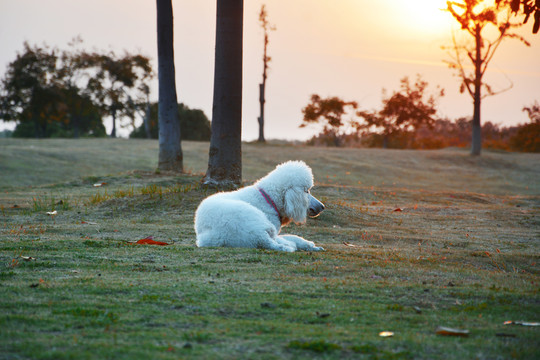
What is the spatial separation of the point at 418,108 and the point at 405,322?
175 ft

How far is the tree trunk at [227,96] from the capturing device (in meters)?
12.9

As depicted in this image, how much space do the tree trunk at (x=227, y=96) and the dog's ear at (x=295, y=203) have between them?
5504 millimetres

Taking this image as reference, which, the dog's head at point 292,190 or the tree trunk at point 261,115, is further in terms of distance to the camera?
the tree trunk at point 261,115

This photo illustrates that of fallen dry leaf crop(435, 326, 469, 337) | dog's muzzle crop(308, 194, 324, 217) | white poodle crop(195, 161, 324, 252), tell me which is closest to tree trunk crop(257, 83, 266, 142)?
white poodle crop(195, 161, 324, 252)

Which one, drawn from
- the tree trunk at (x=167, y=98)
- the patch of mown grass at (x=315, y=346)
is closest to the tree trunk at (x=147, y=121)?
the tree trunk at (x=167, y=98)

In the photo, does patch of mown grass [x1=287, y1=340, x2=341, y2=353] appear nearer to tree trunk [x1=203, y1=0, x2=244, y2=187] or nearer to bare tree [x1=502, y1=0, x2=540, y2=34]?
→ bare tree [x1=502, y1=0, x2=540, y2=34]

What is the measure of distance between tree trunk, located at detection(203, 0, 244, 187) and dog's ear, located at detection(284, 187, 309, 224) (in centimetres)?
550

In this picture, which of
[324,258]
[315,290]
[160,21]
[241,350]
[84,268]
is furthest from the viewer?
[160,21]

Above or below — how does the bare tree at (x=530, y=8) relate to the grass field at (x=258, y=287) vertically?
above

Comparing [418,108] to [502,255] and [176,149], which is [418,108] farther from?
[502,255]

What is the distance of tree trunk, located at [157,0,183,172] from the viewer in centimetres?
1855

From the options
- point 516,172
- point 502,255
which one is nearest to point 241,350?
point 502,255

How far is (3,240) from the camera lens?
776 centimetres

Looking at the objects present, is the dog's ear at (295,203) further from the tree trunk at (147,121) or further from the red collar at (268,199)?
the tree trunk at (147,121)
